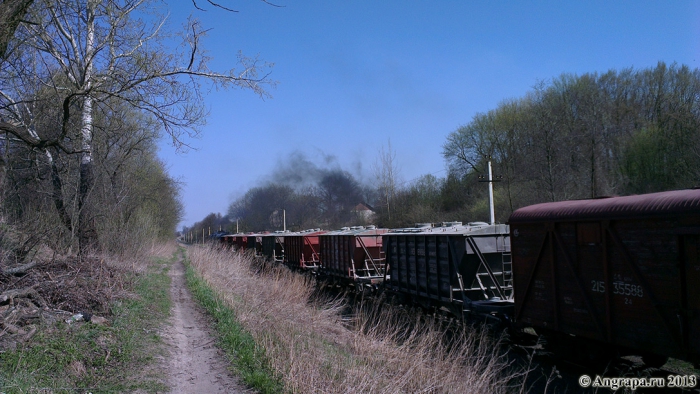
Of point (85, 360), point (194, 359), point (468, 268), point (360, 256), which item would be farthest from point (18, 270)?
point (360, 256)

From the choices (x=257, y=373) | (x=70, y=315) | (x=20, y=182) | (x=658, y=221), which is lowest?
(x=257, y=373)

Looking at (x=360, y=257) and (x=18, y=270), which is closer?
(x=18, y=270)

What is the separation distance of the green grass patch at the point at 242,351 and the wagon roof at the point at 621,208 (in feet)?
17.0

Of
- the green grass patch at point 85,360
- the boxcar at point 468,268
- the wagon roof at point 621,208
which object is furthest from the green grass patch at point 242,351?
the wagon roof at point 621,208

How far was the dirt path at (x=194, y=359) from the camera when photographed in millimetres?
6135

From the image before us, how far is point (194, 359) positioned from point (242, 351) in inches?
28.4

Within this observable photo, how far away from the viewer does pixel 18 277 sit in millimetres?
8250

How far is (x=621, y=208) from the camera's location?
693cm

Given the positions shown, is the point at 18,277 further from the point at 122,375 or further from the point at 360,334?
the point at 360,334

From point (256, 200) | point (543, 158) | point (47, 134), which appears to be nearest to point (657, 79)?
point (543, 158)

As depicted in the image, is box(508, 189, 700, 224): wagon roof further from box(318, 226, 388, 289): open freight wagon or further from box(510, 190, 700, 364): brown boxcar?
box(318, 226, 388, 289): open freight wagon

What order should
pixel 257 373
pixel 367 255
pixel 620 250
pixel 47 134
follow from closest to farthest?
1. pixel 257 373
2. pixel 620 250
3. pixel 47 134
4. pixel 367 255

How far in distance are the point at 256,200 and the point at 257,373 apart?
2551 inches

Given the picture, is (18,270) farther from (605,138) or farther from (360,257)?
(605,138)
